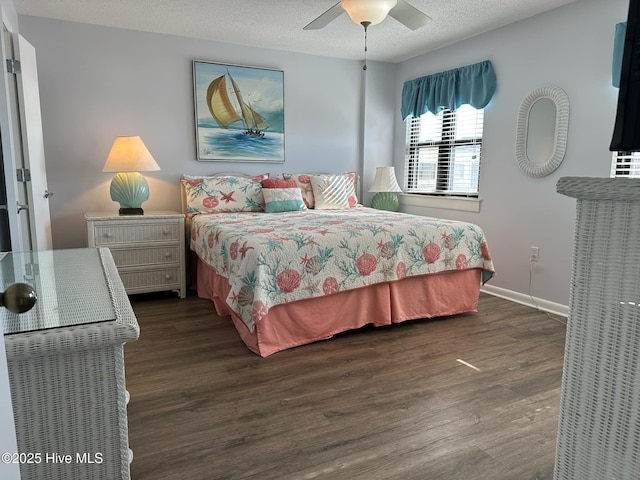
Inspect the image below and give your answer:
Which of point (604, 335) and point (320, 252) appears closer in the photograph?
point (604, 335)

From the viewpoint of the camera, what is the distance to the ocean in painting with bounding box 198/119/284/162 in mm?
4301

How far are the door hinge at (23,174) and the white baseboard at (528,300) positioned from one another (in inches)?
150

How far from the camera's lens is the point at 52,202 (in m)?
3.81

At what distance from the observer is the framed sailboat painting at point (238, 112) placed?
4.25 metres

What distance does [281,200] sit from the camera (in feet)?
13.4

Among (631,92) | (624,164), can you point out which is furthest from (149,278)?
(624,164)

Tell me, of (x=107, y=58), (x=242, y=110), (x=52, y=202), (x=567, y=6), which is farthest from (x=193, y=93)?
(x=567, y=6)

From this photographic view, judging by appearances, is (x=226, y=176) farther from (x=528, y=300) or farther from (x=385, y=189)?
(x=528, y=300)

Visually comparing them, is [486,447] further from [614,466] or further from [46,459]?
[46,459]

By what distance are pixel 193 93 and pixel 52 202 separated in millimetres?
1605

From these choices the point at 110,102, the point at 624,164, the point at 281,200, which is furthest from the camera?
the point at 281,200

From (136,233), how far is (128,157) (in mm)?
638

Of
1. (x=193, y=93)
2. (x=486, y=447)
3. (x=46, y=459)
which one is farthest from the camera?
(x=193, y=93)

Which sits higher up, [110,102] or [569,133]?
[110,102]
